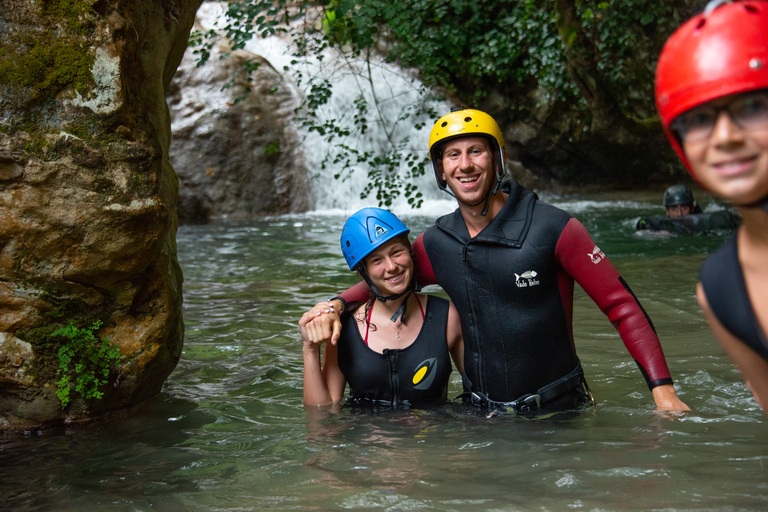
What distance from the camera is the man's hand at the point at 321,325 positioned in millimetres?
3377

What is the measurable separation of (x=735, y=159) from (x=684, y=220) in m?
8.37

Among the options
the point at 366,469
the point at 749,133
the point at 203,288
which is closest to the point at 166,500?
the point at 366,469

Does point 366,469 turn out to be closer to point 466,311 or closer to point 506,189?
point 466,311

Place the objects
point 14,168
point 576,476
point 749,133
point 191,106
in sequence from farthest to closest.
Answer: point 191,106 → point 14,168 → point 576,476 → point 749,133

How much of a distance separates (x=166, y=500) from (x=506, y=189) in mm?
2155

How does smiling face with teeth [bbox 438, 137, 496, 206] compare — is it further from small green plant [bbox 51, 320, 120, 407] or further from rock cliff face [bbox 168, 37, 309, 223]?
rock cliff face [bbox 168, 37, 309, 223]

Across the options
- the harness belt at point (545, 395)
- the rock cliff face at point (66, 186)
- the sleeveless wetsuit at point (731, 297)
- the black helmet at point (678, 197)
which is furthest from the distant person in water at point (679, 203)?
the sleeveless wetsuit at point (731, 297)

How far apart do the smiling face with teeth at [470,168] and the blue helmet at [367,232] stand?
37 cm

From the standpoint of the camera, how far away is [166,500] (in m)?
2.63

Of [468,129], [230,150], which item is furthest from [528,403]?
[230,150]

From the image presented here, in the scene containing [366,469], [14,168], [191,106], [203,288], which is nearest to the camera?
[366,469]

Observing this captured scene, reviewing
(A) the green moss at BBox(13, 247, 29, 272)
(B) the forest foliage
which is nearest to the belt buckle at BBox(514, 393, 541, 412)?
(A) the green moss at BBox(13, 247, 29, 272)

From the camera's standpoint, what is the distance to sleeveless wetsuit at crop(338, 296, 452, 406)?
3.61m

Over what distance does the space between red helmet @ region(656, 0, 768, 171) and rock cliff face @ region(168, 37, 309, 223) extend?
41.1 ft
